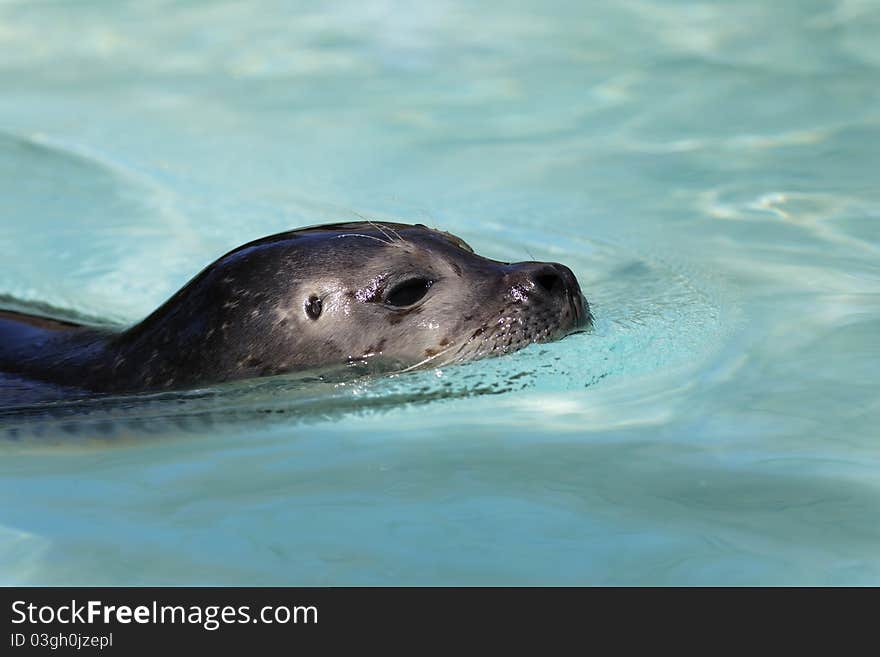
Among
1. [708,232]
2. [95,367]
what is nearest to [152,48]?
[708,232]

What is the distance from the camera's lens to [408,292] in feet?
15.2

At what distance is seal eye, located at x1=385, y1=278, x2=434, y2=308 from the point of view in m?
4.61

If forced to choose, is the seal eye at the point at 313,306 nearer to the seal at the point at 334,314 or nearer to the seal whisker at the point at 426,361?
the seal at the point at 334,314

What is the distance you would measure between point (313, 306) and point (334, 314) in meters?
0.08

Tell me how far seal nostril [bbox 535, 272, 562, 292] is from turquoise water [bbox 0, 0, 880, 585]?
0.22 m

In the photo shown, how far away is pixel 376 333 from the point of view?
456 cm

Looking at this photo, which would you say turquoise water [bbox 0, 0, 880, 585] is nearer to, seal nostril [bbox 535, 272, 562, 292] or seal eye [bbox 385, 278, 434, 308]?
seal nostril [bbox 535, 272, 562, 292]

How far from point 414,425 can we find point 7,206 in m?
4.51

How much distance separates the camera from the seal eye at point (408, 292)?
4.61m

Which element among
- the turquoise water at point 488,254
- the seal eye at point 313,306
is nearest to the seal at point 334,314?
the seal eye at point 313,306

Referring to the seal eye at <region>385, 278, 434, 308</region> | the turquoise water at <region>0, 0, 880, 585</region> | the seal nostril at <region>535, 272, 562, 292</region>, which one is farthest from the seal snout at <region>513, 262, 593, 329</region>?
the seal eye at <region>385, 278, 434, 308</region>

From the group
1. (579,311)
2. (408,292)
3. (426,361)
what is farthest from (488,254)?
(426,361)

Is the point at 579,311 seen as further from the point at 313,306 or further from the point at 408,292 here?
the point at 313,306

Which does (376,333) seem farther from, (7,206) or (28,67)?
(28,67)
